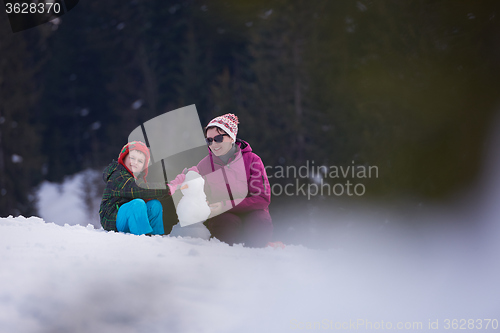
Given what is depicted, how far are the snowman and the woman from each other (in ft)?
0.39

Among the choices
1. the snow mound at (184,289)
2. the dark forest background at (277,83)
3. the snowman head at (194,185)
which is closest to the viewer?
the snow mound at (184,289)

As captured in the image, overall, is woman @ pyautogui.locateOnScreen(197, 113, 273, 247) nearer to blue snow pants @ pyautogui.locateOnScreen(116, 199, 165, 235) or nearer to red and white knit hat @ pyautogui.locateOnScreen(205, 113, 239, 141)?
red and white knit hat @ pyautogui.locateOnScreen(205, 113, 239, 141)

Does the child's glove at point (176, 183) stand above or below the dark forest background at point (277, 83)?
above

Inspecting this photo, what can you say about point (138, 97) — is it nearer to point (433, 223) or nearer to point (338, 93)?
point (338, 93)

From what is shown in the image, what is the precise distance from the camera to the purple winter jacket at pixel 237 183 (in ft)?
11.1

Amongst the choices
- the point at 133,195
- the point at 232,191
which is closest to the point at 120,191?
the point at 133,195

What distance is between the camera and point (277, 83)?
1312 cm

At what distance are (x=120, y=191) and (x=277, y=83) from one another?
1041 centimetres

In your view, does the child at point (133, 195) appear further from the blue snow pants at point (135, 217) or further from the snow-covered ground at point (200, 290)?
the snow-covered ground at point (200, 290)

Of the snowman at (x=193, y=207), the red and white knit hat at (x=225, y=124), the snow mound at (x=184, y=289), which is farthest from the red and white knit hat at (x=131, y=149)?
the snow mound at (x=184, y=289)

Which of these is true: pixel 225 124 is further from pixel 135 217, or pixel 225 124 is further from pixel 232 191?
pixel 135 217

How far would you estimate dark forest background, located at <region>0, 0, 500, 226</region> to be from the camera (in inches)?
324

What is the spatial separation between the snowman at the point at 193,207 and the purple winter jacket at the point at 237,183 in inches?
6.5

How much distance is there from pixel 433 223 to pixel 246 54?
992 cm
